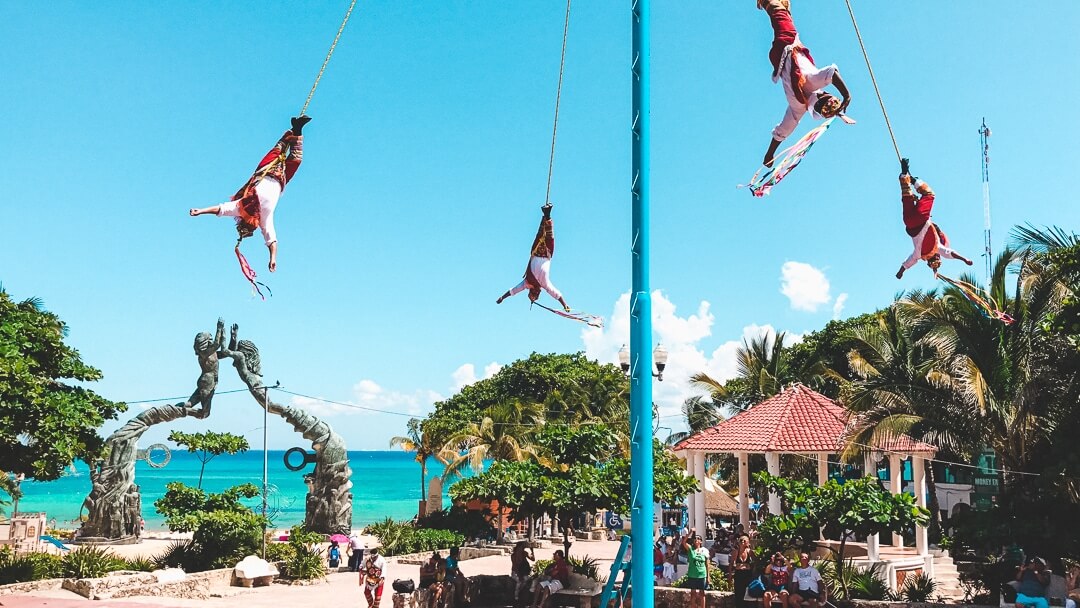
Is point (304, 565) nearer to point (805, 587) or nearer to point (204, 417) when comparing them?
point (204, 417)

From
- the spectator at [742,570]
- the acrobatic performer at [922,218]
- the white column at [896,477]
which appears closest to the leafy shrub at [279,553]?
the spectator at [742,570]

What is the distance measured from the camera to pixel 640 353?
23.1ft

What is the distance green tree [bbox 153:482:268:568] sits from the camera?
822 inches

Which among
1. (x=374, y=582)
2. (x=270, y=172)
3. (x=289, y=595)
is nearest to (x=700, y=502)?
(x=289, y=595)

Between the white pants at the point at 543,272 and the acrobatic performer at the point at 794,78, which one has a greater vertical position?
the acrobatic performer at the point at 794,78

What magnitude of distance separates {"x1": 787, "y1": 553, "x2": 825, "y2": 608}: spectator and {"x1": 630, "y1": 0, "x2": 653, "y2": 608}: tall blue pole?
7.32m

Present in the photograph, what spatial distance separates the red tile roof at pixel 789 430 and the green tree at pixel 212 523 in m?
11.2

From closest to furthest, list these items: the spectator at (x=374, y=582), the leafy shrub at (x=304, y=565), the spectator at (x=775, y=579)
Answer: the spectator at (x=775, y=579), the spectator at (x=374, y=582), the leafy shrub at (x=304, y=565)

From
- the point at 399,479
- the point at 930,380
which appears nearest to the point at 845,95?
the point at 930,380

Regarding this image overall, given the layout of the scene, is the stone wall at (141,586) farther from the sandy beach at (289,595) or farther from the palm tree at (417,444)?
the palm tree at (417,444)

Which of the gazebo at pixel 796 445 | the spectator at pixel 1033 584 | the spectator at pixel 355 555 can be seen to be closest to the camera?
the spectator at pixel 1033 584

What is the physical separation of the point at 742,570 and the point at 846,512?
2.02 m

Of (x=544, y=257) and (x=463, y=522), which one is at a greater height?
(x=544, y=257)

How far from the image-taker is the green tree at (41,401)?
14281mm
